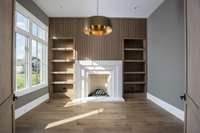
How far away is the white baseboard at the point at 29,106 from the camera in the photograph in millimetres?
3648

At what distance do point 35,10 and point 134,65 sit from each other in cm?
386

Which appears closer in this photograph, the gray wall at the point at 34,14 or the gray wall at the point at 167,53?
the gray wall at the point at 167,53

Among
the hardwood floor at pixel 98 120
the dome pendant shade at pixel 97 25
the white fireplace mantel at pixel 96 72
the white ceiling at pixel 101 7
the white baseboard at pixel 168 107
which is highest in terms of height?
the white ceiling at pixel 101 7

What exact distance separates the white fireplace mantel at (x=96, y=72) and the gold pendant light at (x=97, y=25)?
8.55 feet

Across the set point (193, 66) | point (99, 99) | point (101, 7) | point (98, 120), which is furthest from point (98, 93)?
point (193, 66)

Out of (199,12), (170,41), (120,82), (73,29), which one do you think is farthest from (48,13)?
(199,12)

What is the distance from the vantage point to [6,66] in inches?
66.1

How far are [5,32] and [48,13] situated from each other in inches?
164

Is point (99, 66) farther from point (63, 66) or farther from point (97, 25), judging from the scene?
point (97, 25)

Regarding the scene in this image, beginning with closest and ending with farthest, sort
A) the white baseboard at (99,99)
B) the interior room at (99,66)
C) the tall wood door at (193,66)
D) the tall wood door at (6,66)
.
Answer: the tall wood door at (193,66) < the tall wood door at (6,66) < the interior room at (99,66) < the white baseboard at (99,99)

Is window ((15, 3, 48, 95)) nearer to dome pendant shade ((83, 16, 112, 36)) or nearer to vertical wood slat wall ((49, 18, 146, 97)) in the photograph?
vertical wood slat wall ((49, 18, 146, 97))

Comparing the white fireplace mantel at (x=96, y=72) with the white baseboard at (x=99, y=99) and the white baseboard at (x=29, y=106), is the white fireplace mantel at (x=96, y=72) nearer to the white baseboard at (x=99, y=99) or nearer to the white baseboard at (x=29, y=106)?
the white baseboard at (x=99, y=99)

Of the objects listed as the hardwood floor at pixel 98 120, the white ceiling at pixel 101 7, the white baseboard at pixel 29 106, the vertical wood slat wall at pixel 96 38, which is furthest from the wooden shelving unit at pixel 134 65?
the white baseboard at pixel 29 106

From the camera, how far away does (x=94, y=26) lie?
10.3 feet
